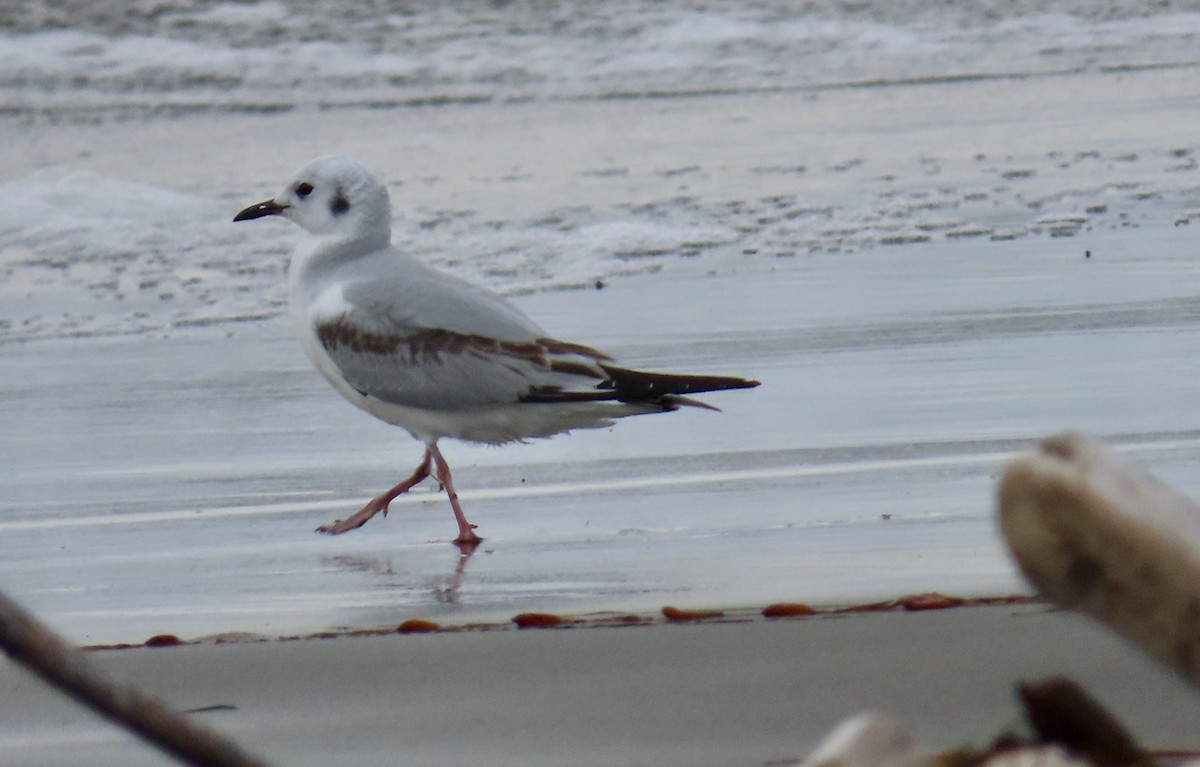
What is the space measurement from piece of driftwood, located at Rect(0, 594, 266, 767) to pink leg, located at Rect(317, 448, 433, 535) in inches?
136

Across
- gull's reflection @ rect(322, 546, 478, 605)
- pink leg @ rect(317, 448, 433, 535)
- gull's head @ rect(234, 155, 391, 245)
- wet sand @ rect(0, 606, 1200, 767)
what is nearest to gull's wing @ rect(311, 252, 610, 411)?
pink leg @ rect(317, 448, 433, 535)

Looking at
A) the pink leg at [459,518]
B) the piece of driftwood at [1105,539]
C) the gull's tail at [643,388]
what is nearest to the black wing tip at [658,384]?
the gull's tail at [643,388]

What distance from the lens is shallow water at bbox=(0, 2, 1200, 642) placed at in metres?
4.55

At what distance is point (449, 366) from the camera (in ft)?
17.7

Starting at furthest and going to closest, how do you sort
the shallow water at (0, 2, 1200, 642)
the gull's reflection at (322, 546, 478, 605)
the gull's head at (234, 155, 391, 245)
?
1. the gull's head at (234, 155, 391, 245)
2. the shallow water at (0, 2, 1200, 642)
3. the gull's reflection at (322, 546, 478, 605)

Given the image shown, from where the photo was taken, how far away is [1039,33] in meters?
16.8

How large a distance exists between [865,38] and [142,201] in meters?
7.99

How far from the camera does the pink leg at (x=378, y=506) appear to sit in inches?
A: 194

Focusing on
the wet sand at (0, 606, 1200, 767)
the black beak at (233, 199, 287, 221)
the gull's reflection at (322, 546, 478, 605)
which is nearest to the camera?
the wet sand at (0, 606, 1200, 767)

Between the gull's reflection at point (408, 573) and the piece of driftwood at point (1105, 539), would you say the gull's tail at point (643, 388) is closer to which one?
the gull's reflection at point (408, 573)

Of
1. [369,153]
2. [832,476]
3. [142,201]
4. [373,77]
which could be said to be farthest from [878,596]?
[373,77]

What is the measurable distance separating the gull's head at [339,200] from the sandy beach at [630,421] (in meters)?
0.66

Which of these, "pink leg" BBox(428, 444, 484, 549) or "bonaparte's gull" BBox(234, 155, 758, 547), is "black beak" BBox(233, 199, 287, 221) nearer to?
"bonaparte's gull" BBox(234, 155, 758, 547)

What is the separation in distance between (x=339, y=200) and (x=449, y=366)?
0.75 m
